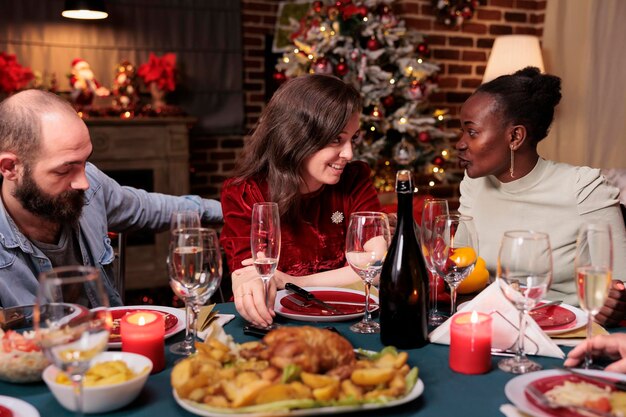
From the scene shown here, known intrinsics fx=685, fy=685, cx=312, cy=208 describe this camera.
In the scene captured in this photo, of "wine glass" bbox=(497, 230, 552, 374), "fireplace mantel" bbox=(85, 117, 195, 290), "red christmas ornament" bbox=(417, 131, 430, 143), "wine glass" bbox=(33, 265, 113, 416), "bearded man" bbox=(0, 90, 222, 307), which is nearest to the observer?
"wine glass" bbox=(33, 265, 113, 416)

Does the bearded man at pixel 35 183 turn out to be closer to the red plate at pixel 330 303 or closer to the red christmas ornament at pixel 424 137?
the red plate at pixel 330 303

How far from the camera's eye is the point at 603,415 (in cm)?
91

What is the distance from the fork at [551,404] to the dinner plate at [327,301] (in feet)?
1.68

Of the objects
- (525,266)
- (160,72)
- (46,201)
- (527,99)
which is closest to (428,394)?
(525,266)

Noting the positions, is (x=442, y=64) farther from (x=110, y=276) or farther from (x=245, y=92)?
(x=110, y=276)

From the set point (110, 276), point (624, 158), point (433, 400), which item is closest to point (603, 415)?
point (433, 400)

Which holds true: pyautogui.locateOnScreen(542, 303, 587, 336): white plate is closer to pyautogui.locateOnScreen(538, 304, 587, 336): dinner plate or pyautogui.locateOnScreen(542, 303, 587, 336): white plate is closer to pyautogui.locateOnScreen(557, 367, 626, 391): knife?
pyautogui.locateOnScreen(538, 304, 587, 336): dinner plate

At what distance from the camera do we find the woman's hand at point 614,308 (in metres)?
1.38

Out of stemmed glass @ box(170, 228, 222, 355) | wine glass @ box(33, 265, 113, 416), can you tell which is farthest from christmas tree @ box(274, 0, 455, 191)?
wine glass @ box(33, 265, 113, 416)

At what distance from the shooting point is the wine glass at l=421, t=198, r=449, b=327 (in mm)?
1376

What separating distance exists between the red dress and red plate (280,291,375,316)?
422 millimetres

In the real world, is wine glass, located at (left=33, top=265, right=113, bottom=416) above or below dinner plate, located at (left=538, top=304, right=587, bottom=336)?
above

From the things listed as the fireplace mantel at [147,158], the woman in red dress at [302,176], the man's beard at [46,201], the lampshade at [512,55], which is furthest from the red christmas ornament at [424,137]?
the man's beard at [46,201]

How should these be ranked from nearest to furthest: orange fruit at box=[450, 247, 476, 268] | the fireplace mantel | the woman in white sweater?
orange fruit at box=[450, 247, 476, 268]
the woman in white sweater
the fireplace mantel
